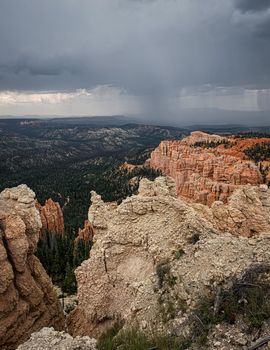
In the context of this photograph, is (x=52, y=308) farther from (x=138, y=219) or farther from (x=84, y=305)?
(x=138, y=219)

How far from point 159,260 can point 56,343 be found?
601 cm

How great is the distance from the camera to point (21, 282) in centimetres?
2109

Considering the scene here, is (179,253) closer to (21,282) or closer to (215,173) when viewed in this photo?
(21,282)

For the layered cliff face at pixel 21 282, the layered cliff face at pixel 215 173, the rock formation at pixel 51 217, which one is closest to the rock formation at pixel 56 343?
the layered cliff face at pixel 21 282

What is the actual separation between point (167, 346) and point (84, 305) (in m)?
8.21

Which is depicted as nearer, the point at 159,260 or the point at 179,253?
the point at 179,253

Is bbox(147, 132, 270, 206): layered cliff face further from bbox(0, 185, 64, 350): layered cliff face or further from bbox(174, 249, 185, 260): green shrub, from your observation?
bbox(174, 249, 185, 260): green shrub

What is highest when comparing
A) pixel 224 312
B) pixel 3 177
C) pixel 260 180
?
pixel 224 312

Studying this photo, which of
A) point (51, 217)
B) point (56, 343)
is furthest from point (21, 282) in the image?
point (51, 217)

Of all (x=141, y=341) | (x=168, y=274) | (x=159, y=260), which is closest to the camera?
(x=141, y=341)

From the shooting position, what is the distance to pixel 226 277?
46.3 feet

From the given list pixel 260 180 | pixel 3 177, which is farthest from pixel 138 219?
pixel 3 177

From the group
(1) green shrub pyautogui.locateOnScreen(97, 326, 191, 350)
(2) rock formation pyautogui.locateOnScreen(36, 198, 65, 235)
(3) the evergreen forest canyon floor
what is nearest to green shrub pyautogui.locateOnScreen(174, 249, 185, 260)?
(3) the evergreen forest canyon floor

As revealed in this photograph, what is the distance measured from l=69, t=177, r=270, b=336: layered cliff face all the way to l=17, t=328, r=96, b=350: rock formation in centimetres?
221
